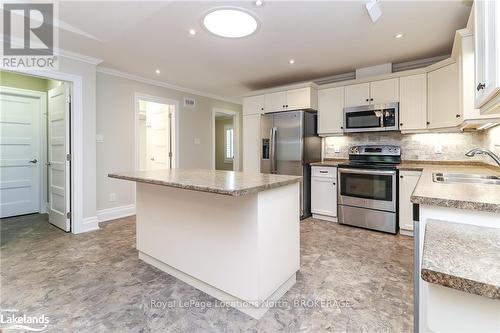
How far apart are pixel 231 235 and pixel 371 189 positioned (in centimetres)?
240

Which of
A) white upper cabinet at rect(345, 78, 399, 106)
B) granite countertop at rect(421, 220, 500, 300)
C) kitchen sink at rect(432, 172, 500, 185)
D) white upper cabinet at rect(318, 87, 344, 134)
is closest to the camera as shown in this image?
granite countertop at rect(421, 220, 500, 300)

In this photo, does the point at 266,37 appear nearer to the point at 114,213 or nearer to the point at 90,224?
the point at 90,224

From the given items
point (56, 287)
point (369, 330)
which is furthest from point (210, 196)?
point (56, 287)

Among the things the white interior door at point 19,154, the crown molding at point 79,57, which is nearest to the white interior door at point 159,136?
the crown molding at point 79,57

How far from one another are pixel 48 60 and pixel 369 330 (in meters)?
4.32

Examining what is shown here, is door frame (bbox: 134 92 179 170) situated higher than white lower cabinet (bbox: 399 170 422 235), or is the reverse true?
door frame (bbox: 134 92 179 170)

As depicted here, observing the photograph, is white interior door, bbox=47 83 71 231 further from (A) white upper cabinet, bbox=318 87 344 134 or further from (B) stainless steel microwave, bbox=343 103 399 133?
(B) stainless steel microwave, bbox=343 103 399 133

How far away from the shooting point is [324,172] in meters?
3.88

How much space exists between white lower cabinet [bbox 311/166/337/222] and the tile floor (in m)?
0.82

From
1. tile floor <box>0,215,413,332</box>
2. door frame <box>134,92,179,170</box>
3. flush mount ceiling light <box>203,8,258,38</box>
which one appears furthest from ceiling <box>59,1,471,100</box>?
tile floor <box>0,215,413,332</box>

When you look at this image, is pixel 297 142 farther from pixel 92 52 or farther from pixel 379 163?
pixel 92 52

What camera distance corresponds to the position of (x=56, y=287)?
2.02 metres

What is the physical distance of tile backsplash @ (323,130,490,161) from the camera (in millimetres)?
3174

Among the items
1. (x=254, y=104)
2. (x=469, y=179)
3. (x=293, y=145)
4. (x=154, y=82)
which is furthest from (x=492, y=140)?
(x=154, y=82)
